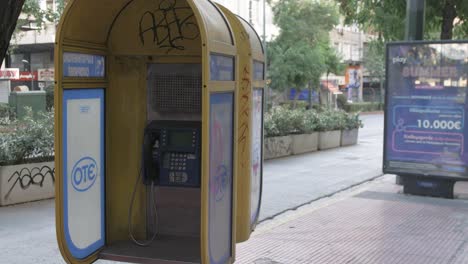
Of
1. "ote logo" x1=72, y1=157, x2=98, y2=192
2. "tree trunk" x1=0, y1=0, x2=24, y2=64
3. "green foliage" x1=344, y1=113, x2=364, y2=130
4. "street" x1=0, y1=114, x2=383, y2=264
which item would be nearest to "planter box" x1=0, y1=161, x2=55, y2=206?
"street" x1=0, y1=114, x2=383, y2=264

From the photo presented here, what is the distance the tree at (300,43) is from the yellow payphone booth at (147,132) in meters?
28.4

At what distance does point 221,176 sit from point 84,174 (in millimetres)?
1042

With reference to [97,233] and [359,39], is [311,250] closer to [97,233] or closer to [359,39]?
[97,233]

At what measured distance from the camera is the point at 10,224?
680cm

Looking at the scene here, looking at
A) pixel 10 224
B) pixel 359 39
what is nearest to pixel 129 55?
pixel 10 224

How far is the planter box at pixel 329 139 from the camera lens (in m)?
16.0

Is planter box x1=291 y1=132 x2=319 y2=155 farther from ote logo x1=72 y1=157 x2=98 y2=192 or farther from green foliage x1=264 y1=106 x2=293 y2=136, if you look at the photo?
ote logo x1=72 y1=157 x2=98 y2=192

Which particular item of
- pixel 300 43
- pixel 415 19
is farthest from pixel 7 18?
pixel 300 43

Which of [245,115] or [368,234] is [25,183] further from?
[368,234]

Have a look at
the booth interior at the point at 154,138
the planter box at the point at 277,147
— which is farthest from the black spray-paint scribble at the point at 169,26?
the planter box at the point at 277,147

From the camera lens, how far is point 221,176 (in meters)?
3.98

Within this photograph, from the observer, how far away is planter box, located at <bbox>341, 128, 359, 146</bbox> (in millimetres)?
17391

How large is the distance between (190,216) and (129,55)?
1427mm

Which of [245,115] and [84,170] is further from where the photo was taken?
[245,115]
